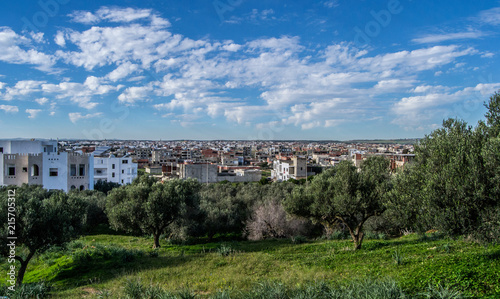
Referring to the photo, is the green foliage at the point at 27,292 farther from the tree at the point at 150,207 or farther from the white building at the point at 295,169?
the white building at the point at 295,169

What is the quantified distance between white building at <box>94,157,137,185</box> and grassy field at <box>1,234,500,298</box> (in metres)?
42.7

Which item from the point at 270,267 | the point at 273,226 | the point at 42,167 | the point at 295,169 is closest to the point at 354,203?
the point at 270,267

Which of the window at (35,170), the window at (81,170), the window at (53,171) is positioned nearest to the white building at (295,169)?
the window at (81,170)

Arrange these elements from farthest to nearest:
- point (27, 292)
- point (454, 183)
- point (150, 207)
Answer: point (150, 207), point (27, 292), point (454, 183)

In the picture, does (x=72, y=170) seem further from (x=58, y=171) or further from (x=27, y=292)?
(x=27, y=292)

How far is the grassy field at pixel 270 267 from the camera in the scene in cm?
820

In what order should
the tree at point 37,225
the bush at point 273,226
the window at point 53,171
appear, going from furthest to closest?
1. the window at point 53,171
2. the bush at point 273,226
3. the tree at point 37,225

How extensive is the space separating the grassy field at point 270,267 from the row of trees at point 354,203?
1.12 meters

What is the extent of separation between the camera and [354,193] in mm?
15297

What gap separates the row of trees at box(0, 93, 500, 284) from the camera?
8.73m

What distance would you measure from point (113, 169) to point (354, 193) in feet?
175

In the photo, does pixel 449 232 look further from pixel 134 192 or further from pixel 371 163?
pixel 134 192

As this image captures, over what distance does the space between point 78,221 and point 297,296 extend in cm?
1214

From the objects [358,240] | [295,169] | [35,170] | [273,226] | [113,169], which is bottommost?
[273,226]
